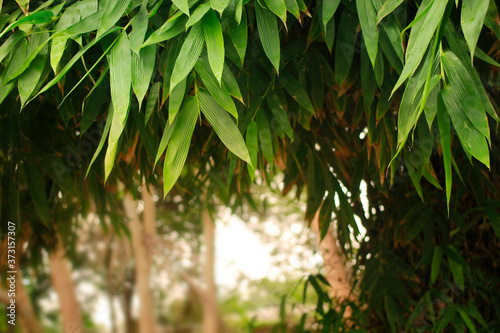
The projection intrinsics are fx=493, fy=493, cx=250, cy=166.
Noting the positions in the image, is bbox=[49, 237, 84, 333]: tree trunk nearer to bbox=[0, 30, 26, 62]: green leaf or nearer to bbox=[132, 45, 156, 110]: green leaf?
bbox=[0, 30, 26, 62]: green leaf

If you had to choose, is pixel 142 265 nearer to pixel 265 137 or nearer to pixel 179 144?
pixel 265 137

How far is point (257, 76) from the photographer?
3.81 feet

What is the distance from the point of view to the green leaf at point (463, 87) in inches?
29.6

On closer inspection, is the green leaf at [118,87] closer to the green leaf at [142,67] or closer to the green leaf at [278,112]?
the green leaf at [142,67]

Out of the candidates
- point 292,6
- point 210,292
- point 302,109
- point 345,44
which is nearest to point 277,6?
point 292,6

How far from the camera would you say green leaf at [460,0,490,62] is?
69 centimetres

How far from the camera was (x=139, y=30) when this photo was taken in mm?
846

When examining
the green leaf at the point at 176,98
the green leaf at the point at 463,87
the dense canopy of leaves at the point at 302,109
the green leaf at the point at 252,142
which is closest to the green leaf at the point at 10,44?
the dense canopy of leaves at the point at 302,109

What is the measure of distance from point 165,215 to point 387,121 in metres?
4.47

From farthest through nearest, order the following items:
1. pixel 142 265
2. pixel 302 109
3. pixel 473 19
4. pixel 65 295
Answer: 1. pixel 65 295
2. pixel 142 265
3. pixel 302 109
4. pixel 473 19

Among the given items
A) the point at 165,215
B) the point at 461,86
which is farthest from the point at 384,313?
the point at 165,215

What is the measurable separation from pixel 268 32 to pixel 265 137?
0.25m

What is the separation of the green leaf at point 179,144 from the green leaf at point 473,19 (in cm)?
43

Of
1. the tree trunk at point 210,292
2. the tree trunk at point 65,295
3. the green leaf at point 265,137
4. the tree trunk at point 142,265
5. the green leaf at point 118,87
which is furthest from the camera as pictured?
the tree trunk at point 210,292
